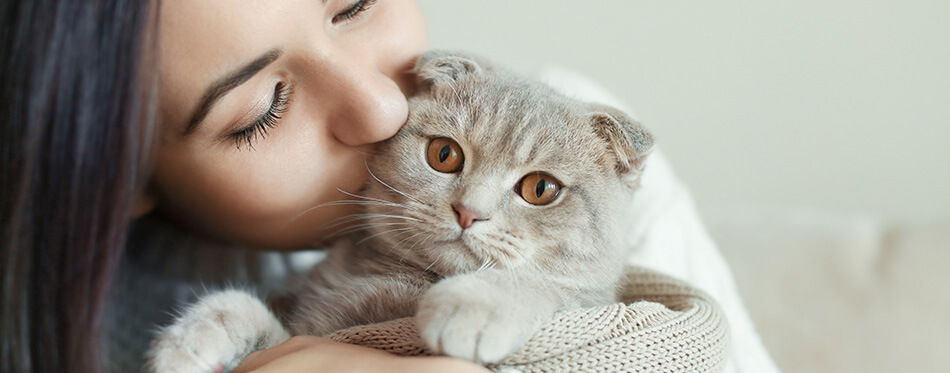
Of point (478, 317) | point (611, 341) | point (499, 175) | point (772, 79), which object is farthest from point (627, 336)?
point (772, 79)

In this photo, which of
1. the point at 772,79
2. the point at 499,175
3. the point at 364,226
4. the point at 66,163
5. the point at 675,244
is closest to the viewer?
the point at 66,163

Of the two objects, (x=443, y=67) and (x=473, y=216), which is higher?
(x=443, y=67)

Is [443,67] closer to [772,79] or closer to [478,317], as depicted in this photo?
[478,317]

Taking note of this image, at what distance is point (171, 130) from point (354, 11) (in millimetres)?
370

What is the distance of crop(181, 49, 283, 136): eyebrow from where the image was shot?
3.03 ft

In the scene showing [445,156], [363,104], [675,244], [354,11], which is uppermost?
[354,11]

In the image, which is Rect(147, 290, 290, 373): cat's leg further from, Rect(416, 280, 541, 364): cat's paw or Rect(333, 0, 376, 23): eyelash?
Rect(333, 0, 376, 23): eyelash

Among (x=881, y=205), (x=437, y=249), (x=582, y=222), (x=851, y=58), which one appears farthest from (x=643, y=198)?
(x=881, y=205)

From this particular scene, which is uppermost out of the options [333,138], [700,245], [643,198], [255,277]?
[333,138]

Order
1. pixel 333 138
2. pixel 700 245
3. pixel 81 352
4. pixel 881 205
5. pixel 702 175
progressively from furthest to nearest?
pixel 702 175, pixel 881 205, pixel 700 245, pixel 333 138, pixel 81 352

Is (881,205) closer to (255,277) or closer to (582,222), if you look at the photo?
(582,222)

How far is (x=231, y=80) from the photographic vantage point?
927 millimetres

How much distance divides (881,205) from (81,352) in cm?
279

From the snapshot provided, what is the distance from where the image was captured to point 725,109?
101 inches
